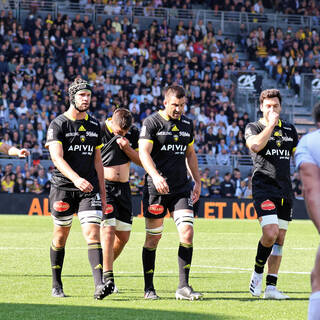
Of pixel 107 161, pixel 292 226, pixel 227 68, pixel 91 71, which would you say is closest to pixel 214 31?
pixel 227 68

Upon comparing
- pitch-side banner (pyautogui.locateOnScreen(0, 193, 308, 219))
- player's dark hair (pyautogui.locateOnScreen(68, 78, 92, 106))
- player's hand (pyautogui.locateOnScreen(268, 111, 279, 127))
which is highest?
player's dark hair (pyautogui.locateOnScreen(68, 78, 92, 106))

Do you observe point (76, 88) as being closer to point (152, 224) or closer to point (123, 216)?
point (152, 224)

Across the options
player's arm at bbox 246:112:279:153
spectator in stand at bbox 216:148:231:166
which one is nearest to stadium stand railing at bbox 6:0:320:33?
spectator in stand at bbox 216:148:231:166

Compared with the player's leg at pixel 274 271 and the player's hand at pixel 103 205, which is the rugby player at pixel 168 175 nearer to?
the player's hand at pixel 103 205

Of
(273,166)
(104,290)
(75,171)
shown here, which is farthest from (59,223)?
(273,166)

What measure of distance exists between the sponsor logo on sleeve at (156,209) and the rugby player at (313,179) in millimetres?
4517

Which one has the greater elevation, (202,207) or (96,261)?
(96,261)

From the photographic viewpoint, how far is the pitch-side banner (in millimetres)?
27156

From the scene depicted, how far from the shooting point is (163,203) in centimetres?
923

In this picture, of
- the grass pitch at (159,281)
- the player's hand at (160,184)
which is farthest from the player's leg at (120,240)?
the player's hand at (160,184)

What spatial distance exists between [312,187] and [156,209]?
464cm

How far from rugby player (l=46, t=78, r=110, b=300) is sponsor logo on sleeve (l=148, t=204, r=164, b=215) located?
0.56 metres

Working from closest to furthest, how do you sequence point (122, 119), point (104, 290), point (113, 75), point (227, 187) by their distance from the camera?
point (104, 290)
point (122, 119)
point (227, 187)
point (113, 75)

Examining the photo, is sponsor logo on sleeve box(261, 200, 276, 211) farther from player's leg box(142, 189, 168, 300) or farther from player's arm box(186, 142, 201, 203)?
player's leg box(142, 189, 168, 300)
